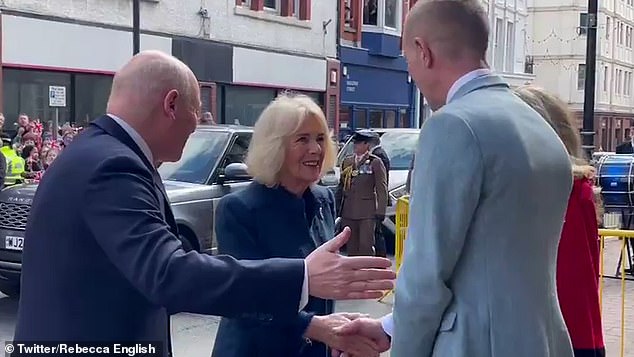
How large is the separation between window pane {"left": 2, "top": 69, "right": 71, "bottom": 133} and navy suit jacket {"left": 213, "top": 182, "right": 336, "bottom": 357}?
1489 centimetres

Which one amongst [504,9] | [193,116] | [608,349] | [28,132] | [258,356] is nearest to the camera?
[193,116]

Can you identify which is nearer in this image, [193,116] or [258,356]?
[193,116]

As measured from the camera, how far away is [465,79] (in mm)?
2672

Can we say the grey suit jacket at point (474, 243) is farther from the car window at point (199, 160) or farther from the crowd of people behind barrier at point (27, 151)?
the crowd of people behind barrier at point (27, 151)

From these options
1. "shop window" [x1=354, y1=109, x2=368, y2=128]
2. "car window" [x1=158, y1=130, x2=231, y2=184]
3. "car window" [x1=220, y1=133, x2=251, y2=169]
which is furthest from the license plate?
"shop window" [x1=354, y1=109, x2=368, y2=128]

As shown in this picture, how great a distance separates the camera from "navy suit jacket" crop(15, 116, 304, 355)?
235 cm

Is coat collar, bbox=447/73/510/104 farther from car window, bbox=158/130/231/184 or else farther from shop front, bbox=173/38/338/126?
shop front, bbox=173/38/338/126

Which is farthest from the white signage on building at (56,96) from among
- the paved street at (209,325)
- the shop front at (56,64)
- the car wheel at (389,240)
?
the paved street at (209,325)

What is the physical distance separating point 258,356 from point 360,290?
1095 millimetres

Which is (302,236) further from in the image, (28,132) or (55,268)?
(28,132)

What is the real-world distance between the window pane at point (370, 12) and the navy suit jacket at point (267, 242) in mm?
28048

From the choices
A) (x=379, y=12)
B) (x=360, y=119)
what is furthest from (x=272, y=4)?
(x=360, y=119)

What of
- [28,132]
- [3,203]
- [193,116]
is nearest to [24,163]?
[28,132]

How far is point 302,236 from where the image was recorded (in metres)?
3.77
